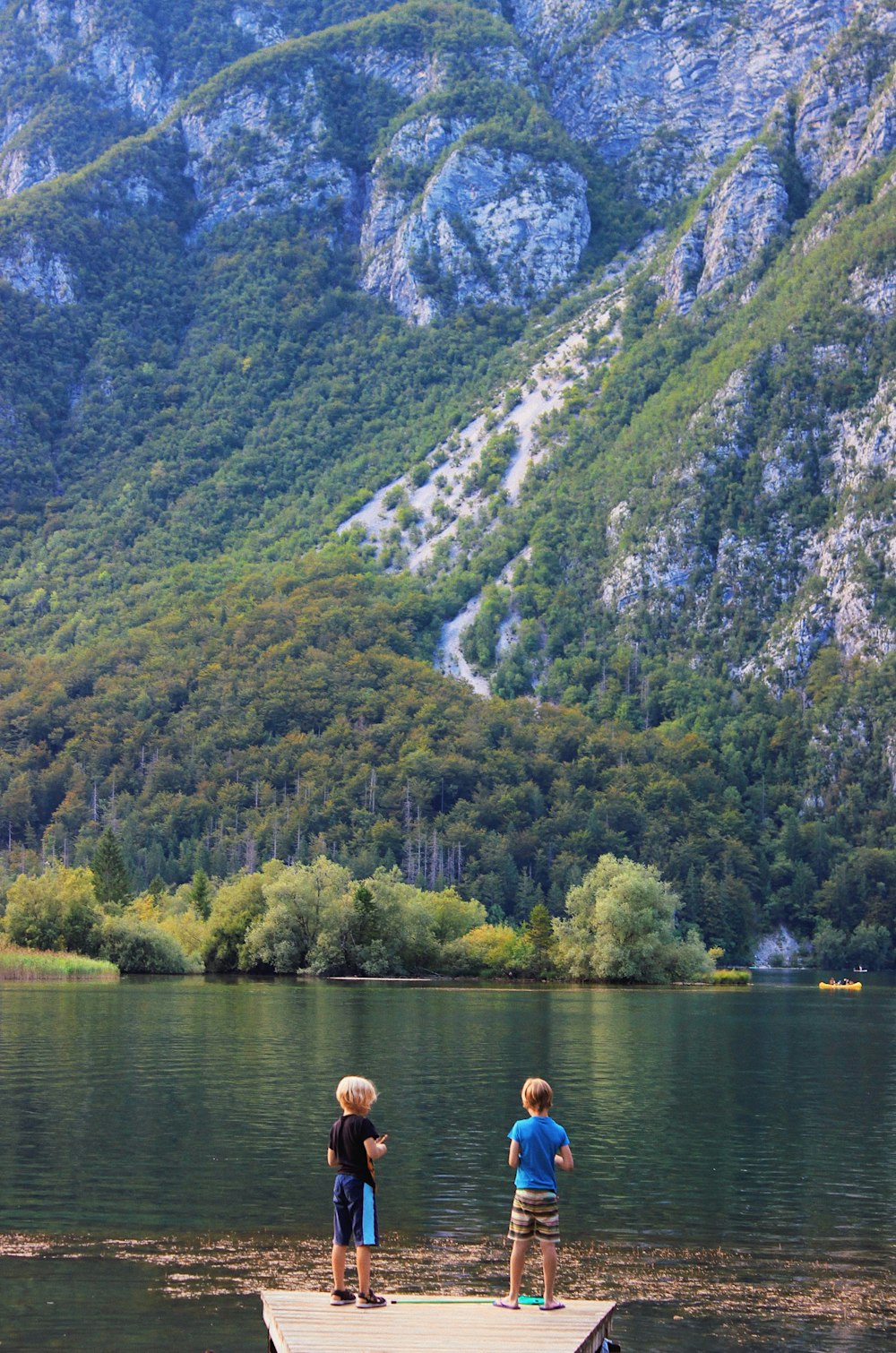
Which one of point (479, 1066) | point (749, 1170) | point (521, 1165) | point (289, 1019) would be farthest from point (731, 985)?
point (521, 1165)

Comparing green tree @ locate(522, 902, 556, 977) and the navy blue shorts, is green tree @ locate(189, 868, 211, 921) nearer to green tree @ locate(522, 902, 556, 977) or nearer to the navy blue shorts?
green tree @ locate(522, 902, 556, 977)

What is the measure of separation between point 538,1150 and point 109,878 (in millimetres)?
129548

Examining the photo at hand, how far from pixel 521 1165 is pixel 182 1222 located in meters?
12.3

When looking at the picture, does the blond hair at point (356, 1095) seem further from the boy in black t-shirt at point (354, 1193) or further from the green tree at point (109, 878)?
the green tree at point (109, 878)

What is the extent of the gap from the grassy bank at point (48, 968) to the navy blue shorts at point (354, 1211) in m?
91.6

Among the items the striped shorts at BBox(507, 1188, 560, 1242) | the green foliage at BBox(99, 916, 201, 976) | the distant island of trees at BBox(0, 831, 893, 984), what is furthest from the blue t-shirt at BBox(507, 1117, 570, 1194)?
the distant island of trees at BBox(0, 831, 893, 984)

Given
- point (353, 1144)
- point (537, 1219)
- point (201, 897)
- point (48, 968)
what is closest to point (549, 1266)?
point (537, 1219)

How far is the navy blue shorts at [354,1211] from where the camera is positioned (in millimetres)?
24391

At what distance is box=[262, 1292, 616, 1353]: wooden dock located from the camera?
22.4m

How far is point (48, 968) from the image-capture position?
384 ft

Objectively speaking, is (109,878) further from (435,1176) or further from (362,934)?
(435,1176)

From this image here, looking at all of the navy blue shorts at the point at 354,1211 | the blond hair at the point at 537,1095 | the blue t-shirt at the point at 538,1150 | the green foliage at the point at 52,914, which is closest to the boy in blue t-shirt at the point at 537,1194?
the blue t-shirt at the point at 538,1150

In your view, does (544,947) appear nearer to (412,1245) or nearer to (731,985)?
(731,985)

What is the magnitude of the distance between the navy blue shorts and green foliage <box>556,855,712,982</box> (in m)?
111
